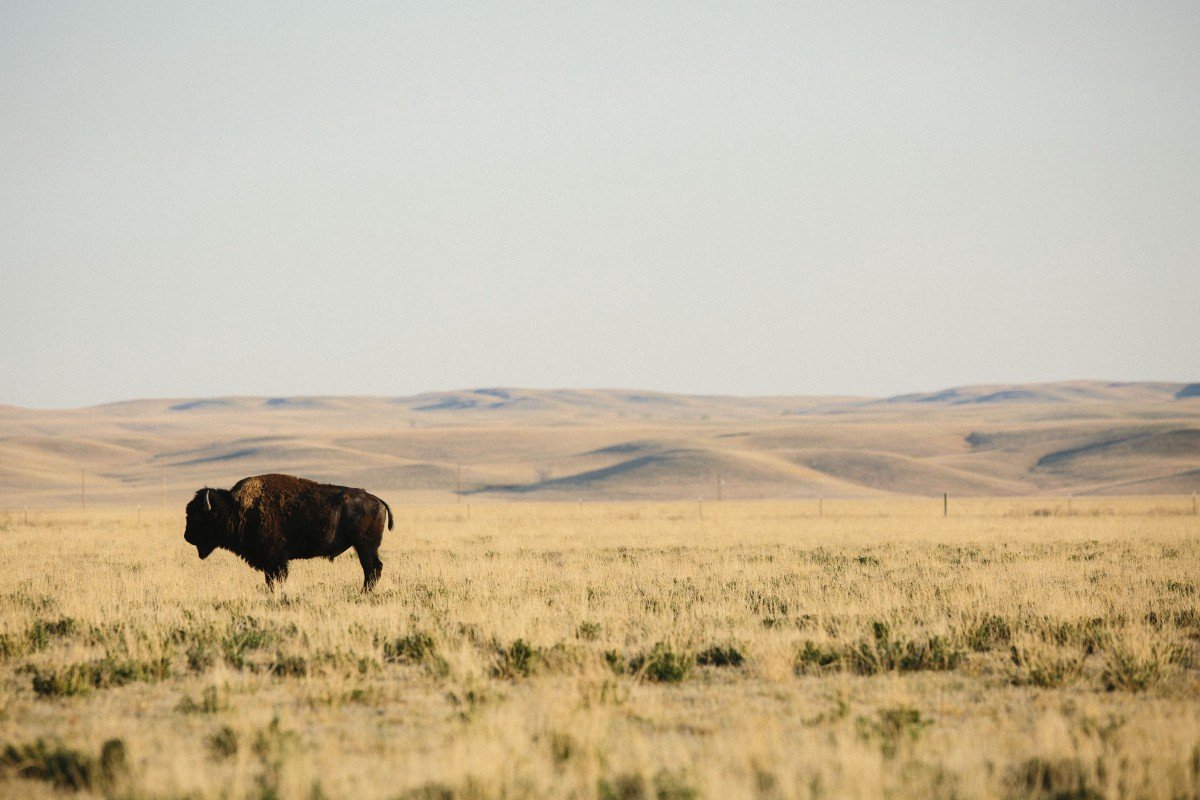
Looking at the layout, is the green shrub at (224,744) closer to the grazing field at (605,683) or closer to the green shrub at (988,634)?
the grazing field at (605,683)

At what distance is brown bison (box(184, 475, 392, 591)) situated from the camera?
53.0 feet

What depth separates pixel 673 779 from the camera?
6.58 meters

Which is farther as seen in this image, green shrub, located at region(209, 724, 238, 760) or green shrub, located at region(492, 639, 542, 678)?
green shrub, located at region(492, 639, 542, 678)

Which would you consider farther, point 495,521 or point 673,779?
point 495,521

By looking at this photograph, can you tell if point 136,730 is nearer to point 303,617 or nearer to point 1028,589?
point 303,617

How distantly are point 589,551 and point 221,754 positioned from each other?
17.6m

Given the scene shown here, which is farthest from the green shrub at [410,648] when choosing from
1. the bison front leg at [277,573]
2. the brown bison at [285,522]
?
the bison front leg at [277,573]

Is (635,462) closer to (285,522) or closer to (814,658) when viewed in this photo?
(285,522)

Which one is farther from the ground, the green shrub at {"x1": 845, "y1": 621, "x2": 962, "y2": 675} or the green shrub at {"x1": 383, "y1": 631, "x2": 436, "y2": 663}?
the green shrub at {"x1": 845, "y1": 621, "x2": 962, "y2": 675}

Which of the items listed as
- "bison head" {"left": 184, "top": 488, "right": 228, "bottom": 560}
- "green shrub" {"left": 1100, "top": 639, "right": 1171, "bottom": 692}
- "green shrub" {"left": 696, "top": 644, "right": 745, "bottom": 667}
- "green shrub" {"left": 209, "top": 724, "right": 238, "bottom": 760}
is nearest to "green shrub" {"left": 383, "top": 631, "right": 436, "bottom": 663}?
"green shrub" {"left": 696, "top": 644, "right": 745, "bottom": 667}

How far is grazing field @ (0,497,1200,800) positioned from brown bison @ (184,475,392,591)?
537 millimetres

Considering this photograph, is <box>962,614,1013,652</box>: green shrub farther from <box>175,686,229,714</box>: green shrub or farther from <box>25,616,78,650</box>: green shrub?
<box>25,616,78,650</box>: green shrub

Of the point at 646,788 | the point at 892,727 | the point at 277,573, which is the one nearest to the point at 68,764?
the point at 646,788

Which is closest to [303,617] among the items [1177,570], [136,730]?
[136,730]
